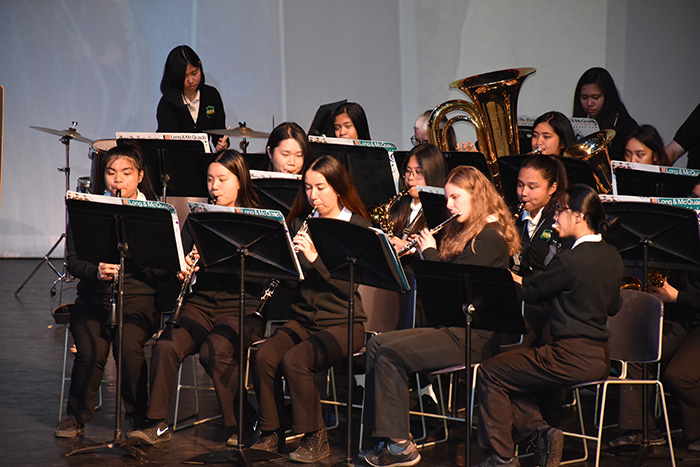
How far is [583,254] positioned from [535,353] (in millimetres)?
430

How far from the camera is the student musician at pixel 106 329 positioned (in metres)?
3.66

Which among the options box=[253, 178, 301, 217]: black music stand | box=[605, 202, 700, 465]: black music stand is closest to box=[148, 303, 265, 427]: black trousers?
box=[253, 178, 301, 217]: black music stand

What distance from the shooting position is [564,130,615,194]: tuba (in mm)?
4418

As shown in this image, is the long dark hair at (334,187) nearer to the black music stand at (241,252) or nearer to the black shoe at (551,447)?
the black music stand at (241,252)

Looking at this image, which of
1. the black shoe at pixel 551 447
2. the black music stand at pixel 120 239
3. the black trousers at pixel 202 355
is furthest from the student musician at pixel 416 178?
the black shoe at pixel 551 447

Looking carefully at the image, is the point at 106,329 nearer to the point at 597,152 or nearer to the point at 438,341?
the point at 438,341

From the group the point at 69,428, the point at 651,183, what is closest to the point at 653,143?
the point at 651,183

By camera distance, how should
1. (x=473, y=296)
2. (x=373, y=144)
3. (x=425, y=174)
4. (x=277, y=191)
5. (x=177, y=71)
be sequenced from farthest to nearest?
(x=177, y=71), (x=373, y=144), (x=425, y=174), (x=277, y=191), (x=473, y=296)

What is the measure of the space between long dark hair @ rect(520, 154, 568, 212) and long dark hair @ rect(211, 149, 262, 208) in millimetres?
1369

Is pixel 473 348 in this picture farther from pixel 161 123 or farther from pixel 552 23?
pixel 552 23

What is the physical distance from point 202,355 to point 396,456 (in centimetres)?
99

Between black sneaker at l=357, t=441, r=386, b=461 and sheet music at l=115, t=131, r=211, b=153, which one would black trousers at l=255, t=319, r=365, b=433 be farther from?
sheet music at l=115, t=131, r=211, b=153

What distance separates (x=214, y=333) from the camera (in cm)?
366

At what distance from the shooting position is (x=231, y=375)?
3594 mm
